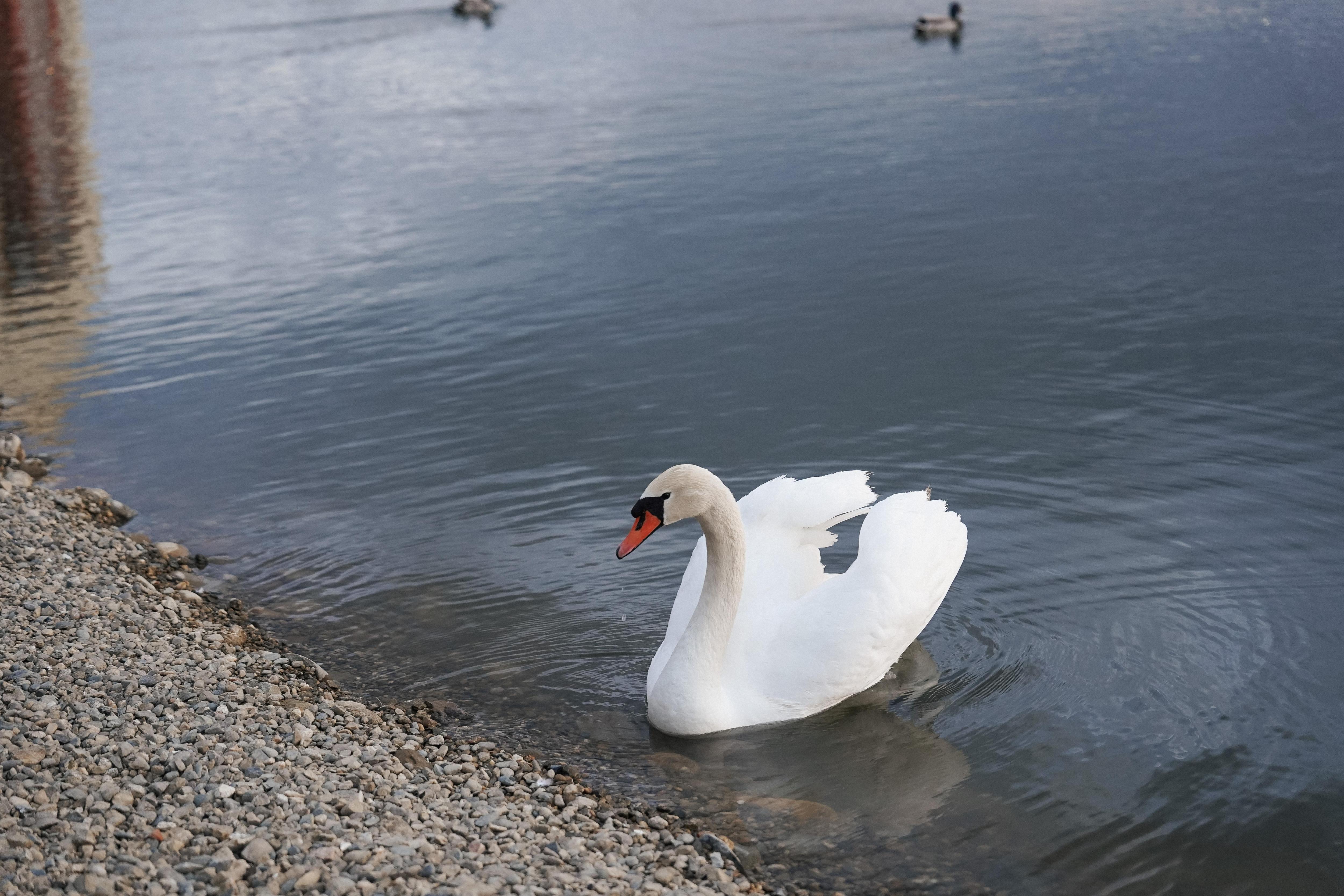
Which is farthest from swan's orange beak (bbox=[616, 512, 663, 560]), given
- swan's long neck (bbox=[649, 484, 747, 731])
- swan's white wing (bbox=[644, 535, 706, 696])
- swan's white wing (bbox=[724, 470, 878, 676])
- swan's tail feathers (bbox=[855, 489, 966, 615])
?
swan's tail feathers (bbox=[855, 489, 966, 615])

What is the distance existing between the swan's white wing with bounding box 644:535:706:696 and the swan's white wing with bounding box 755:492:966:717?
527mm

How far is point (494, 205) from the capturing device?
806 inches

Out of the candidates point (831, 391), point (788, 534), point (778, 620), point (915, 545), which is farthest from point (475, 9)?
point (915, 545)

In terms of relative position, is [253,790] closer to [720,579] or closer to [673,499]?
[673,499]

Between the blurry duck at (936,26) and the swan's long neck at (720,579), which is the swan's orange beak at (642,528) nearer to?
the swan's long neck at (720,579)

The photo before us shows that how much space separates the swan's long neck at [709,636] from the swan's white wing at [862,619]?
28cm

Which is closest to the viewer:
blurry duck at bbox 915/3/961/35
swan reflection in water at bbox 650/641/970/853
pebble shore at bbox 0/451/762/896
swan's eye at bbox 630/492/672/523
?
pebble shore at bbox 0/451/762/896

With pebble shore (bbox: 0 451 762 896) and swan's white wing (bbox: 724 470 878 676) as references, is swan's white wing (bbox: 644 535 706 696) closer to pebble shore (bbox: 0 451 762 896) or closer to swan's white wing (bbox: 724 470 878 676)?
swan's white wing (bbox: 724 470 878 676)

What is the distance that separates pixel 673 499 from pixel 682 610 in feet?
3.28

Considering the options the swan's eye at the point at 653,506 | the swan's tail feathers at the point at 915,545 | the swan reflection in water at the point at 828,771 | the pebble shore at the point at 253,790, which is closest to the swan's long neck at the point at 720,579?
the swan's eye at the point at 653,506

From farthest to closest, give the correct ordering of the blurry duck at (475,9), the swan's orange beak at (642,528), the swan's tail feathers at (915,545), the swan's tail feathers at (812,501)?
the blurry duck at (475,9), the swan's tail feathers at (812,501), the swan's tail feathers at (915,545), the swan's orange beak at (642,528)

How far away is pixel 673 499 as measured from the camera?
6.53m

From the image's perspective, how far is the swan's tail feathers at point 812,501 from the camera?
7.42m

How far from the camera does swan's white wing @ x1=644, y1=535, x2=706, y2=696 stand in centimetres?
705
